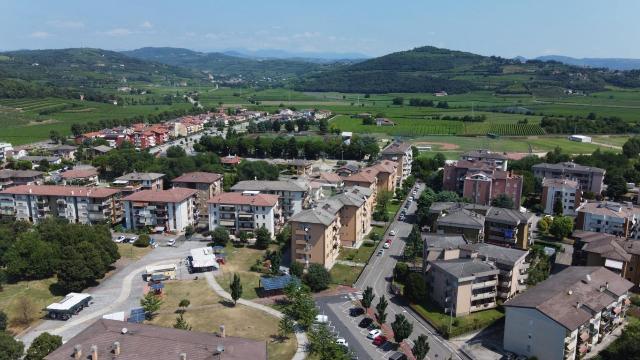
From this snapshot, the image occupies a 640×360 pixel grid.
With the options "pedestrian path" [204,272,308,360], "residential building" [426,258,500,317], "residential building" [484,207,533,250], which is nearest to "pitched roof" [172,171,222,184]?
"pedestrian path" [204,272,308,360]

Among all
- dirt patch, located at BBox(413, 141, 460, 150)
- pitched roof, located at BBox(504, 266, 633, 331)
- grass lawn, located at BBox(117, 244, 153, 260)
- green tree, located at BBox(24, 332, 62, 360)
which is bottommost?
grass lawn, located at BBox(117, 244, 153, 260)

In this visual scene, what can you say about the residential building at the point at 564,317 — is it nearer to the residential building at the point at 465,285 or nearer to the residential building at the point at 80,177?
the residential building at the point at 465,285

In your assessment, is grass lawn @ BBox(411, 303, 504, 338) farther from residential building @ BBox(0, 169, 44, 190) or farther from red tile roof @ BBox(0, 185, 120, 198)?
residential building @ BBox(0, 169, 44, 190)

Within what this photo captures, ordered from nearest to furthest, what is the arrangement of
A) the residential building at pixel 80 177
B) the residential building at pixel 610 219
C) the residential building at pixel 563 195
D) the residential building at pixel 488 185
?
the residential building at pixel 610 219, the residential building at pixel 563 195, the residential building at pixel 488 185, the residential building at pixel 80 177

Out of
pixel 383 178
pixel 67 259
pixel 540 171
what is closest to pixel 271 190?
pixel 383 178

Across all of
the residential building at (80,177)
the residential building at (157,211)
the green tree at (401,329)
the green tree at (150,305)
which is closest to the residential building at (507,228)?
the green tree at (401,329)

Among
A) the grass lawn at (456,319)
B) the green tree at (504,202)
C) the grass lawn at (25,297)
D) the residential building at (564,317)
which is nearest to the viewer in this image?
the residential building at (564,317)
